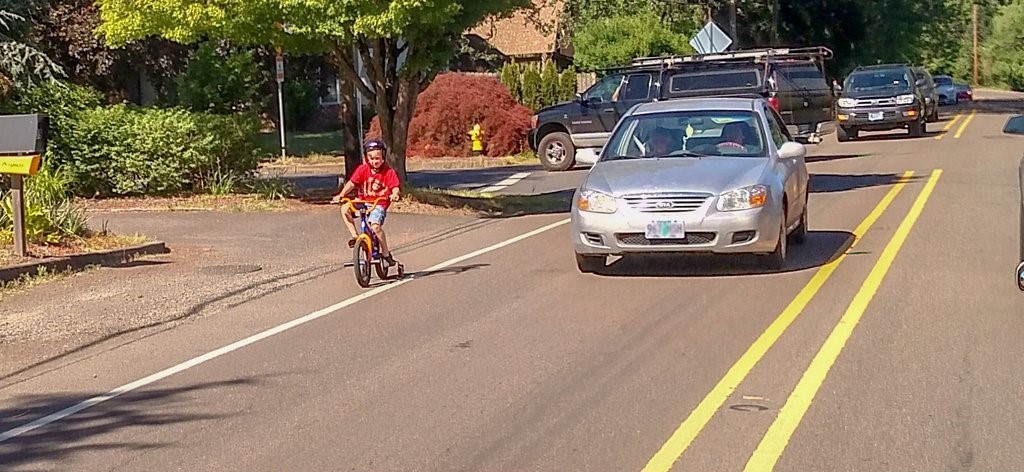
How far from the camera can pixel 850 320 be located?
955 centimetres

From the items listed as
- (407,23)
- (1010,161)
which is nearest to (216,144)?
(407,23)

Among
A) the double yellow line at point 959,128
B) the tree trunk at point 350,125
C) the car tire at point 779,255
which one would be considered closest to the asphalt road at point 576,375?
the car tire at point 779,255

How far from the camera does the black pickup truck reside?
24328mm

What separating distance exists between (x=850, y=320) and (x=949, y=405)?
242 centimetres

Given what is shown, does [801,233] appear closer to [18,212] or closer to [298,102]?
[18,212]

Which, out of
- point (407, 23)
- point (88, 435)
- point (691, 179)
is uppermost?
point (407, 23)

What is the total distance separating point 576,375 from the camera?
8.10m

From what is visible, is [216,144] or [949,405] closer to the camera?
[949,405]

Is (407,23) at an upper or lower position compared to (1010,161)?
upper

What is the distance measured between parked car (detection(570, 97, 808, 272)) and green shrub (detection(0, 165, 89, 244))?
5.68m

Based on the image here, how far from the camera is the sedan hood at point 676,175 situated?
11.5 m

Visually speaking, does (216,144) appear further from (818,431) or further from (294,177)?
(818,431)

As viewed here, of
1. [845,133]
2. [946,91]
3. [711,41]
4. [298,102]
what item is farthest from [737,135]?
[946,91]

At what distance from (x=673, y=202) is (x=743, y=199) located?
60 centimetres
